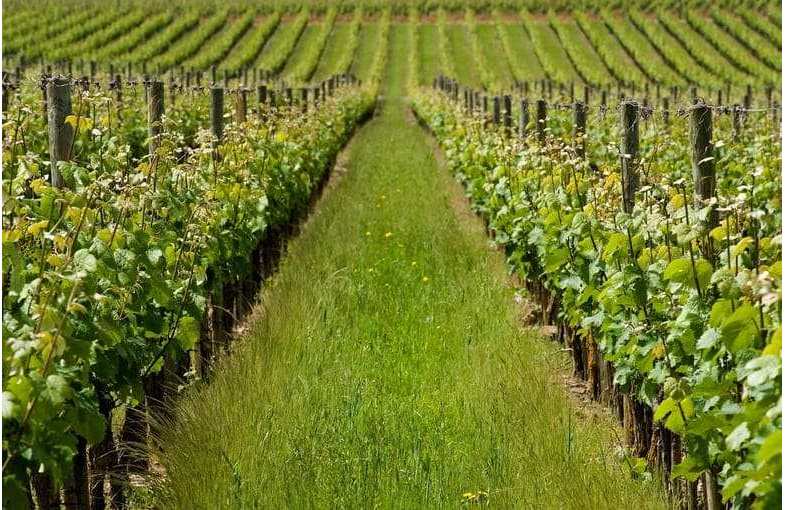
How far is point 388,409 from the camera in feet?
16.1

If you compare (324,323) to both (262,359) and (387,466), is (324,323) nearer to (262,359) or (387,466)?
(262,359)

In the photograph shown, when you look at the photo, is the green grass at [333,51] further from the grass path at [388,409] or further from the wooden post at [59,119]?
the wooden post at [59,119]

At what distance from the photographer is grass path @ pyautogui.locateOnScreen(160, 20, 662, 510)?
155 inches

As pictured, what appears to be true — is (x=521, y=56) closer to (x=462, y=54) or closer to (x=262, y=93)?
(x=462, y=54)

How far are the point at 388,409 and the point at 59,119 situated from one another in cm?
213

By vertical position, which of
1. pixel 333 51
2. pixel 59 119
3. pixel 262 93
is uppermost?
pixel 59 119

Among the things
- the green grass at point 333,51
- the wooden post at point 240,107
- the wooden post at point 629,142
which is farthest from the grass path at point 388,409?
the green grass at point 333,51

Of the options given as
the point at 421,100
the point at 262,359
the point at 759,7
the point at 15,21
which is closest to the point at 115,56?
the point at 15,21

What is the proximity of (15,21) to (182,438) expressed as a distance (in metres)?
53.6

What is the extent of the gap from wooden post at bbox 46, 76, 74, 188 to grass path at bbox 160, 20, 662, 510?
1.36 meters

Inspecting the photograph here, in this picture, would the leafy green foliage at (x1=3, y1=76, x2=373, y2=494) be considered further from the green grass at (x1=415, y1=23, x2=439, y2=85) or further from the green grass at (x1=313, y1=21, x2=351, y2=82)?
the green grass at (x1=313, y1=21, x2=351, y2=82)

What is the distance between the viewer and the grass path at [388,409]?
393 centimetres

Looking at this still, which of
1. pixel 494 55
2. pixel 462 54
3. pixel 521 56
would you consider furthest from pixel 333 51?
pixel 521 56

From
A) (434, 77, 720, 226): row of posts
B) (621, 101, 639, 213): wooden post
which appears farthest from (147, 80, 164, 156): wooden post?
(621, 101, 639, 213): wooden post
